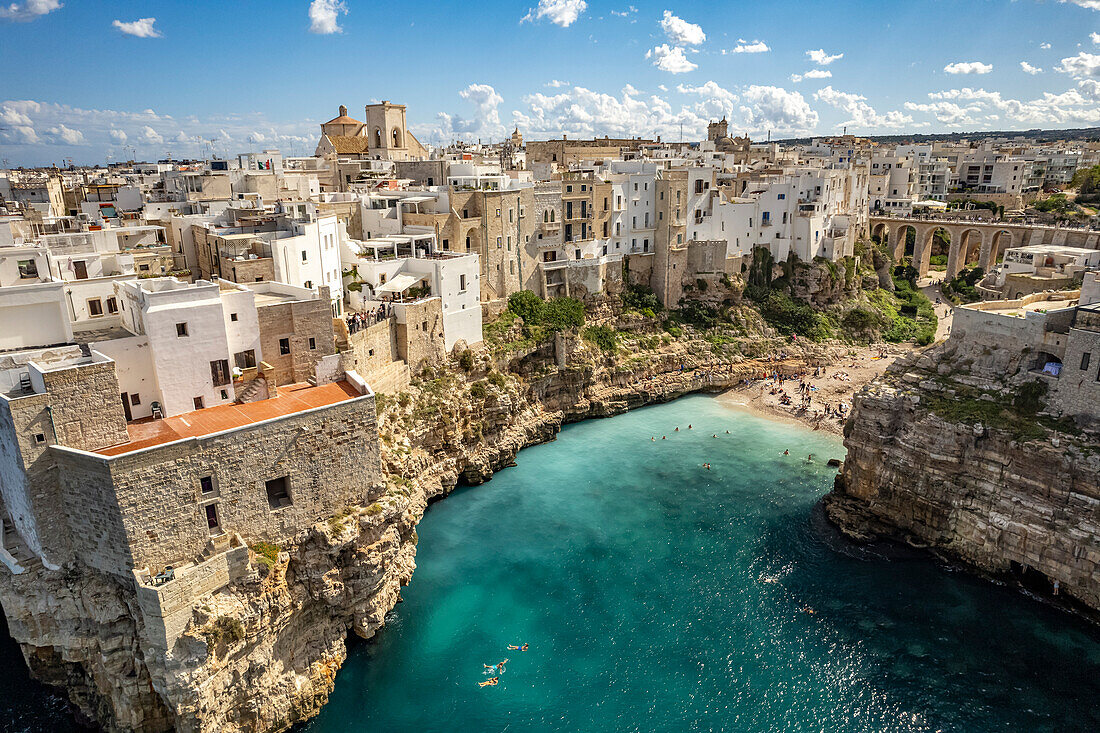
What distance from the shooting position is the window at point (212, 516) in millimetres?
19413

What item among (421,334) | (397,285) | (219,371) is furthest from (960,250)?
(219,371)

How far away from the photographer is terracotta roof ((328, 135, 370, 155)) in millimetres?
59438

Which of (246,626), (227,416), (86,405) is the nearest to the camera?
(86,405)

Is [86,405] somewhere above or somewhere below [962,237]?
above

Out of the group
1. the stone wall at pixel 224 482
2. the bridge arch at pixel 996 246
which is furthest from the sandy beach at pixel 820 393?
the stone wall at pixel 224 482

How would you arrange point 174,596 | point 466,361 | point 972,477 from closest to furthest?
1. point 174,596
2. point 972,477
3. point 466,361

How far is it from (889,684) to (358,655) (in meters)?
17.9

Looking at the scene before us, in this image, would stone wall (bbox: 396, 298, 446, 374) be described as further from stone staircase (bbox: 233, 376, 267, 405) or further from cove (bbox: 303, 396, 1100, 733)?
stone staircase (bbox: 233, 376, 267, 405)

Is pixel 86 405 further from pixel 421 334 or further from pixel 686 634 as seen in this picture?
pixel 686 634

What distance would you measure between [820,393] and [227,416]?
126 feet

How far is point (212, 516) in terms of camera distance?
769 inches

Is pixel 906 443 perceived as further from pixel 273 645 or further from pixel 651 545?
pixel 273 645

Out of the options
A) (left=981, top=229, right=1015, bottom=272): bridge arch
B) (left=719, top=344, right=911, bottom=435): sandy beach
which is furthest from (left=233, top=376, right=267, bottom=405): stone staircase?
(left=981, top=229, right=1015, bottom=272): bridge arch

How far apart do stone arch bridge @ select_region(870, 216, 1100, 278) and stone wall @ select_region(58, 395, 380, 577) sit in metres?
48.2
